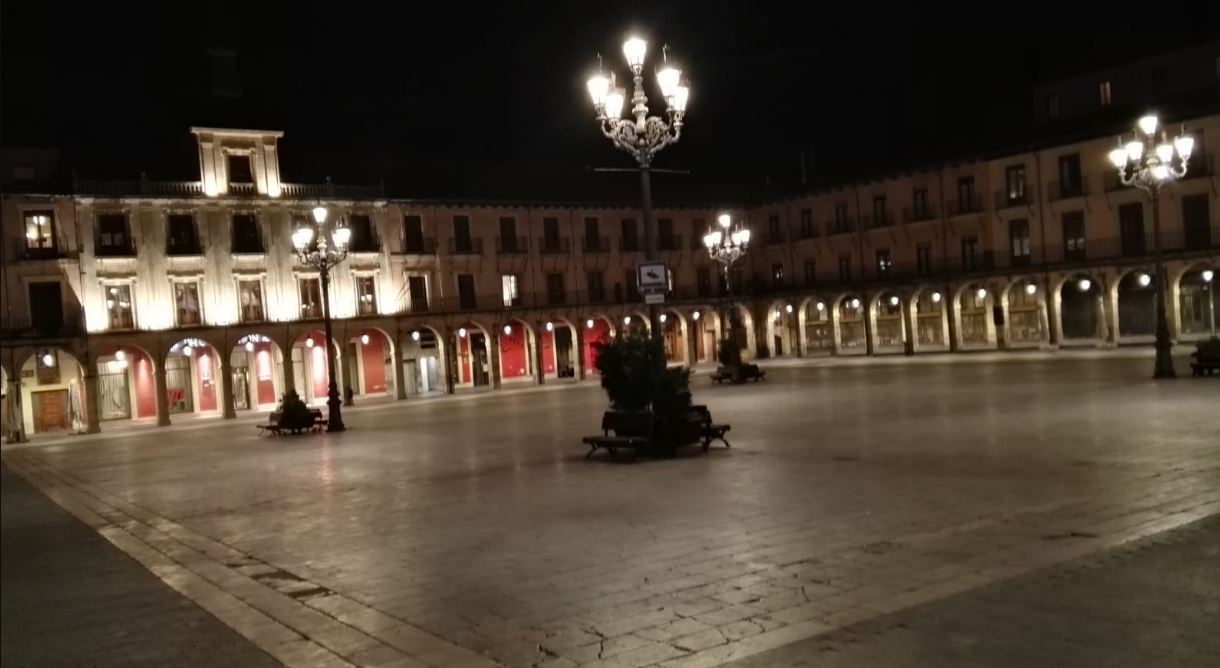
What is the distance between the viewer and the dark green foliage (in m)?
15.2

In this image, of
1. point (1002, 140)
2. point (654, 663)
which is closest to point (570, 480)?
point (654, 663)

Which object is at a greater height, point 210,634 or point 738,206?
point 738,206

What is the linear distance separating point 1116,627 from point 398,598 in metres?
4.68

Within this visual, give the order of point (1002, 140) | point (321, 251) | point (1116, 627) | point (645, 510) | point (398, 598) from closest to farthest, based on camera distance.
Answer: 1. point (1116, 627)
2. point (398, 598)
3. point (645, 510)
4. point (321, 251)
5. point (1002, 140)

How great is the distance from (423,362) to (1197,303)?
32556 millimetres

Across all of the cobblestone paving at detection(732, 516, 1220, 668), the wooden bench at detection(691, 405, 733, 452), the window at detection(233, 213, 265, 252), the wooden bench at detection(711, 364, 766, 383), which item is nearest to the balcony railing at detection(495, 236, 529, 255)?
the window at detection(233, 213, 265, 252)

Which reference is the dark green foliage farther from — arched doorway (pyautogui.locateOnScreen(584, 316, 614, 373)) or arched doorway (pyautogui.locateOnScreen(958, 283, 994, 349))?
arched doorway (pyautogui.locateOnScreen(584, 316, 614, 373))

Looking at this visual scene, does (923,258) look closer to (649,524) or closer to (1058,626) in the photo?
(649,524)

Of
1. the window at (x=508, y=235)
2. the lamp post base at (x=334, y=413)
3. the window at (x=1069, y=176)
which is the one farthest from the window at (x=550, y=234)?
the lamp post base at (x=334, y=413)

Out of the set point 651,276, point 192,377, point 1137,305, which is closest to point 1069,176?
point 1137,305

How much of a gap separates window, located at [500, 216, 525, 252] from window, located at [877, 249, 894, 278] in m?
18.2

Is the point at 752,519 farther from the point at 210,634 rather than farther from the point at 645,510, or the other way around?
the point at 210,634

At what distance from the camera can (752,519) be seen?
9.46 m

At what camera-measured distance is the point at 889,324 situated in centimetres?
5184
